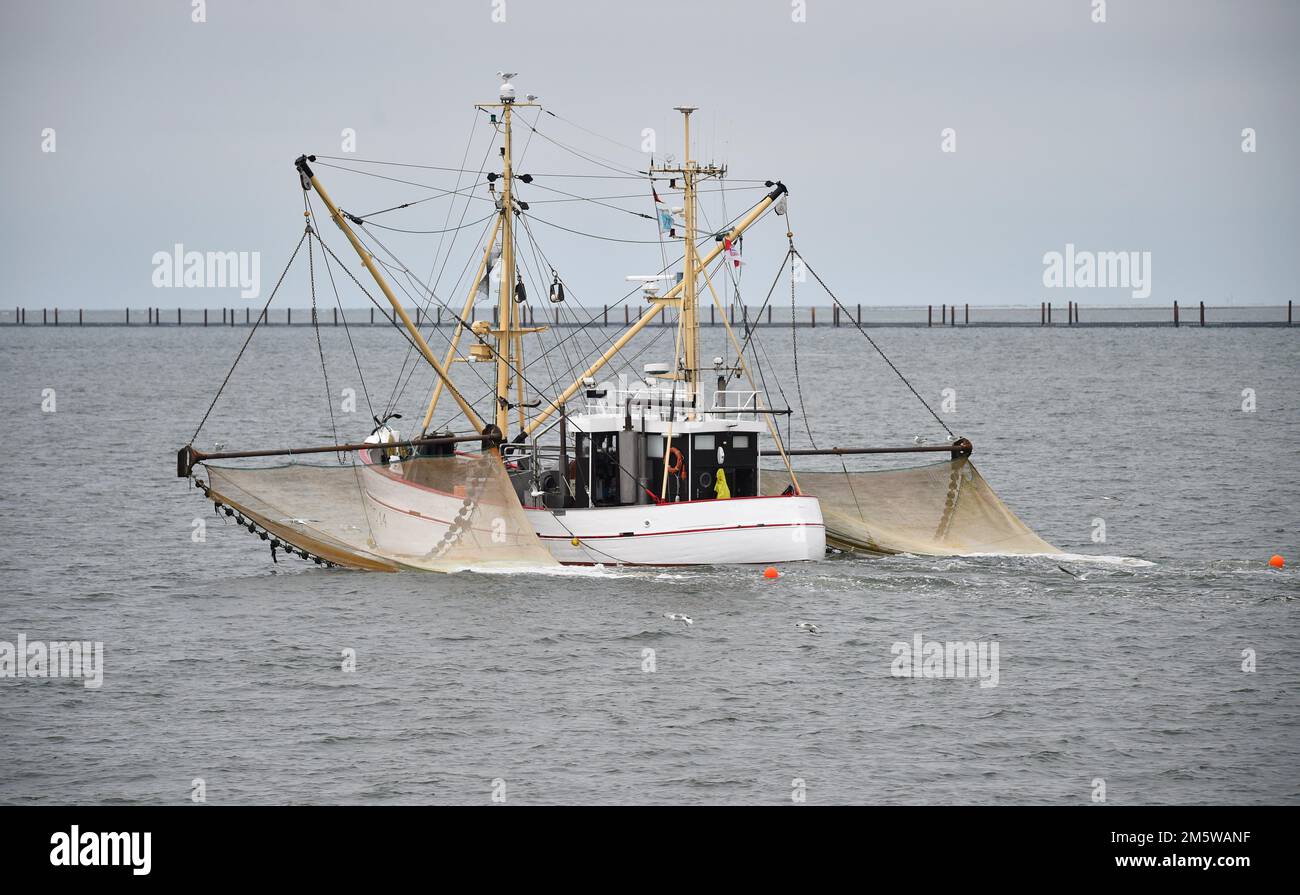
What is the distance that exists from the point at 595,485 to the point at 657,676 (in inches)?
432

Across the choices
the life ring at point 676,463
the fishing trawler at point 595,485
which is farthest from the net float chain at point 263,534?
the life ring at point 676,463

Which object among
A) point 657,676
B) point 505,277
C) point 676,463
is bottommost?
point 657,676

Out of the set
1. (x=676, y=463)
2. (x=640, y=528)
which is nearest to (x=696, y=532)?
(x=640, y=528)

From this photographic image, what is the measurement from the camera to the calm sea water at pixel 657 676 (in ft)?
98.8

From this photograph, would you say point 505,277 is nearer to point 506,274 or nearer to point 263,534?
point 506,274

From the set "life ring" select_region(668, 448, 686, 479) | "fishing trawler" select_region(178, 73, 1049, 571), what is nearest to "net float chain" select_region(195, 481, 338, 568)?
"fishing trawler" select_region(178, 73, 1049, 571)

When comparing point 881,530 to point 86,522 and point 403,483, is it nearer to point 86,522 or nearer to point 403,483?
point 403,483

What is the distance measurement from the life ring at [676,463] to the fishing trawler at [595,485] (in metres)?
0.06

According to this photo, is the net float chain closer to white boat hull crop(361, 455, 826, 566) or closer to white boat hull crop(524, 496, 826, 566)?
white boat hull crop(361, 455, 826, 566)

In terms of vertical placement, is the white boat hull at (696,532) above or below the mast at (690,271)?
below

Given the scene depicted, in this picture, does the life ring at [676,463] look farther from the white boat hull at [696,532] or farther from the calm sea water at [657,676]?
the calm sea water at [657,676]

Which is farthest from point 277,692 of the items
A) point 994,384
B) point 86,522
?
point 994,384

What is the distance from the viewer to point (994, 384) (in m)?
153

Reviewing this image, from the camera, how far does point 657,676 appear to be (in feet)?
121
